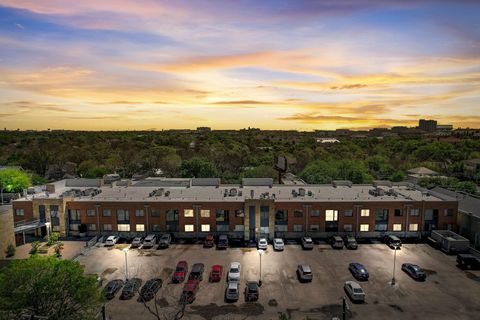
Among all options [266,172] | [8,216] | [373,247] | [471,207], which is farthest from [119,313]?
[266,172]

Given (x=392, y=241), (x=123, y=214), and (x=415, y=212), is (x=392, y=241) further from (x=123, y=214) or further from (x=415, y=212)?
(x=123, y=214)

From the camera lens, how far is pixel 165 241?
53969mm

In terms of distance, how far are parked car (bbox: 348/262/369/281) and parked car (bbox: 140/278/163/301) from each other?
26216 millimetres

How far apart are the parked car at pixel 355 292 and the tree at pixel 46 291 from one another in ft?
91.6

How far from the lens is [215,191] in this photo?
6644cm

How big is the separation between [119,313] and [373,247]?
134ft

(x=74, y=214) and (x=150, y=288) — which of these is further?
(x=74, y=214)

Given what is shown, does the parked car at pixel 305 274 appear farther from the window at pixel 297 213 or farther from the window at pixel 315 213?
the window at pixel 315 213

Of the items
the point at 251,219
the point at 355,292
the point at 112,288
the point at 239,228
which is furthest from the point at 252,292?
the point at 239,228

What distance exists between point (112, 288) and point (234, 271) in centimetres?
1553

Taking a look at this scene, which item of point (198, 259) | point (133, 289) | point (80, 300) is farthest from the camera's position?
point (198, 259)

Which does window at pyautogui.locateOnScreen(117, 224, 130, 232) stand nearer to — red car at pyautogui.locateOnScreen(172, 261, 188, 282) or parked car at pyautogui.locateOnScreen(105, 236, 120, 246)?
parked car at pyautogui.locateOnScreen(105, 236, 120, 246)

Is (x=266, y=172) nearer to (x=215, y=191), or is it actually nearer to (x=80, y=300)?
(x=215, y=191)

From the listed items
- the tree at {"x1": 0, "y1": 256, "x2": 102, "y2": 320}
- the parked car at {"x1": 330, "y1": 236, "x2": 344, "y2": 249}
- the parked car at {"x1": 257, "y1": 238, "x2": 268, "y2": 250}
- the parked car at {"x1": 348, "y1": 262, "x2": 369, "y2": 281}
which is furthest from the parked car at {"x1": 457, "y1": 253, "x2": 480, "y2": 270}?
the tree at {"x1": 0, "y1": 256, "x2": 102, "y2": 320}
